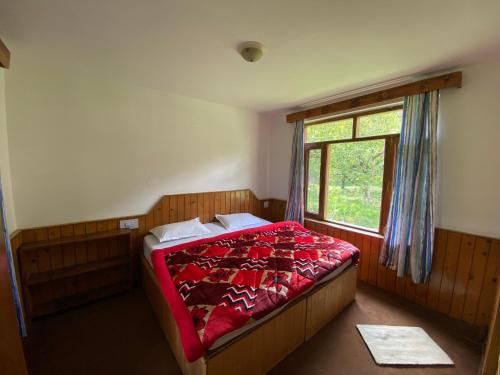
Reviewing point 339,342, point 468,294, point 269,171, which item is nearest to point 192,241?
point 339,342

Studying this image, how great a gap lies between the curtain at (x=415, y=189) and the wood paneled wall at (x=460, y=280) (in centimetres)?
13

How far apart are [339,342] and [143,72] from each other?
120 inches

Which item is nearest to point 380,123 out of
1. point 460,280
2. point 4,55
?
point 460,280

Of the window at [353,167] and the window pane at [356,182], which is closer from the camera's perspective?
the window at [353,167]

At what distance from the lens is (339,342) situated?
1705mm

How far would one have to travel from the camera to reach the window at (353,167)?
2365 mm

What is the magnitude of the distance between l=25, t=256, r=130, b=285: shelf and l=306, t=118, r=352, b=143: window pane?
2.96 m

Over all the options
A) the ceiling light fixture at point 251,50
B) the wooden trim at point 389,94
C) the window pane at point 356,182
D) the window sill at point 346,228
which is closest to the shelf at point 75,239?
the ceiling light fixture at point 251,50

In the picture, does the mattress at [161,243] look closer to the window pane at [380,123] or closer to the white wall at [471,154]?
the window pane at [380,123]

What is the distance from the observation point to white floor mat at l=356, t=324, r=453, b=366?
1533mm

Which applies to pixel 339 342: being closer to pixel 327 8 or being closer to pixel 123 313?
pixel 123 313

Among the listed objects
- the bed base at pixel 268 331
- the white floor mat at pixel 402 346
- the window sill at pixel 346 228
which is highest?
the window sill at pixel 346 228

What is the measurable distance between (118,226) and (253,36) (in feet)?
7.72

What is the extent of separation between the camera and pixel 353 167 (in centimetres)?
268
